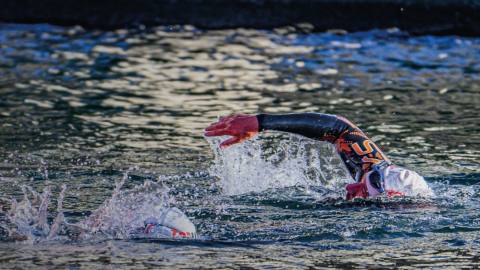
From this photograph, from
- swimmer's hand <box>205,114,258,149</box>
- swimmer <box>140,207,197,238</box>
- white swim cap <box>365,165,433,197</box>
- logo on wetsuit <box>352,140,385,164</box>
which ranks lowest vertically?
swimmer <box>140,207,197,238</box>

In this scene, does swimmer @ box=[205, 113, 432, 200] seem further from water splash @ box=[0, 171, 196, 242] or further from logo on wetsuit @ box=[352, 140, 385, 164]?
water splash @ box=[0, 171, 196, 242]

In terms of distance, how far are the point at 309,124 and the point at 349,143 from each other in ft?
1.18

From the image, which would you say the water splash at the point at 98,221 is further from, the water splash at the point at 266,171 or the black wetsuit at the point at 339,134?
the water splash at the point at 266,171

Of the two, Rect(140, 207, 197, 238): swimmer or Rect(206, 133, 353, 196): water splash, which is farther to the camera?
Rect(206, 133, 353, 196): water splash

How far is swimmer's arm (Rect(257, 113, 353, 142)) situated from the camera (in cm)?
850

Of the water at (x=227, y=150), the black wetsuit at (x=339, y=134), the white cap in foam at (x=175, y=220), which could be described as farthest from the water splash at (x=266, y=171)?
the white cap in foam at (x=175, y=220)

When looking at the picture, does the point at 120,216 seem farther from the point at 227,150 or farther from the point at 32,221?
the point at 227,150

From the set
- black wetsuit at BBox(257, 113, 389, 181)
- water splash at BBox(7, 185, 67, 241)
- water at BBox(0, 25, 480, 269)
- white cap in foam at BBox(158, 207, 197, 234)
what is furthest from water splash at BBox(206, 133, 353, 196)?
water splash at BBox(7, 185, 67, 241)

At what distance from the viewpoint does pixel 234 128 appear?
8203 mm

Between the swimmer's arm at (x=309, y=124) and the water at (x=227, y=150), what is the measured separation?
58 cm

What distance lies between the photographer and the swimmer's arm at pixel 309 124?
850 cm

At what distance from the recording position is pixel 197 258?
24.5 ft

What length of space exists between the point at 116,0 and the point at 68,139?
→ 28.3 ft

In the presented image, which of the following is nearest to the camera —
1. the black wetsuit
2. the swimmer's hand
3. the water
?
the water
